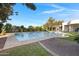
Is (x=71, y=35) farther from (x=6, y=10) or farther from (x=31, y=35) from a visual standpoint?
(x=6, y=10)

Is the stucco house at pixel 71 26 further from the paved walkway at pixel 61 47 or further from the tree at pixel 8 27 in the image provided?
the tree at pixel 8 27

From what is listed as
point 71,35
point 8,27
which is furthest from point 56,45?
point 8,27

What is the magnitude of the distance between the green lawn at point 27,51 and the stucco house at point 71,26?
356 millimetres

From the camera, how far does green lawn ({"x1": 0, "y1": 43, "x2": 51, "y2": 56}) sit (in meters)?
3.13

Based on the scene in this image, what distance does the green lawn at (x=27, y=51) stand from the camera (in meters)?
3.13

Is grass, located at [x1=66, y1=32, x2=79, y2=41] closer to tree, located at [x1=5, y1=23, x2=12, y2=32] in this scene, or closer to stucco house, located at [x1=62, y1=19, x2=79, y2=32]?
stucco house, located at [x1=62, y1=19, x2=79, y2=32]

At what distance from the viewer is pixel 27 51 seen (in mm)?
3145

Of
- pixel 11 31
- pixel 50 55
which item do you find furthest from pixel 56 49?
pixel 11 31

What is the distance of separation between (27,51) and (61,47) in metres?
0.38

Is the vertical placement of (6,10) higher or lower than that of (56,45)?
higher

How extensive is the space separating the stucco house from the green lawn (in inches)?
14.0

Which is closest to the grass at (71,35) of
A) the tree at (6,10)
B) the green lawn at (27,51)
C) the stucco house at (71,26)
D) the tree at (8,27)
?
the stucco house at (71,26)

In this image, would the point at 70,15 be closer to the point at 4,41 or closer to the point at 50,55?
the point at 50,55

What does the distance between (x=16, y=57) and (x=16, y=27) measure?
337mm
